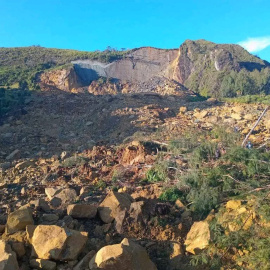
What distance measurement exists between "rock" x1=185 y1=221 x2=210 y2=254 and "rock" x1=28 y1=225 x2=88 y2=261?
1.08 meters

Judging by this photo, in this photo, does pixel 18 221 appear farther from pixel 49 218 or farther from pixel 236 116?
pixel 236 116

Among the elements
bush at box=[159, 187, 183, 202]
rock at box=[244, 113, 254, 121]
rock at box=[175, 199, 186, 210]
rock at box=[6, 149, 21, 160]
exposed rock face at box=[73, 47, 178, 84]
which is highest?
exposed rock face at box=[73, 47, 178, 84]

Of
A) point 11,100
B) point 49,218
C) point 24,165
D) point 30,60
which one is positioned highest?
point 30,60

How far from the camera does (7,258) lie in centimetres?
243

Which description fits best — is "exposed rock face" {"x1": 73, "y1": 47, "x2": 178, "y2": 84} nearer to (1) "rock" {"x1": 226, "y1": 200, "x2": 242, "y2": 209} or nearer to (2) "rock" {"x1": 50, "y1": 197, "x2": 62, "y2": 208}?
(2) "rock" {"x1": 50, "y1": 197, "x2": 62, "y2": 208}

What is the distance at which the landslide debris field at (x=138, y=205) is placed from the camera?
2.72 m

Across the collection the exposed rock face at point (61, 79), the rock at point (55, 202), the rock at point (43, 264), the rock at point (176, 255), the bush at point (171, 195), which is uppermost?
the exposed rock face at point (61, 79)

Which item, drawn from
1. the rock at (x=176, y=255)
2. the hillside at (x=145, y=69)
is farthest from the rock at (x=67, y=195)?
A: the hillside at (x=145, y=69)

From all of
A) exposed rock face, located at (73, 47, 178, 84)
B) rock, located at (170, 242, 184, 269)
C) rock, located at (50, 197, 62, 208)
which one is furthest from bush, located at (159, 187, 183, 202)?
exposed rock face, located at (73, 47, 178, 84)

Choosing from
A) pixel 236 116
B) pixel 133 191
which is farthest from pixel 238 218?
pixel 236 116

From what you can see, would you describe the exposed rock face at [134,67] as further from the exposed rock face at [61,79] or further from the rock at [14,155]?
the rock at [14,155]

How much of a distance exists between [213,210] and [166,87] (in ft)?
77.4

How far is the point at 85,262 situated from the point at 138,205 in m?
1.02

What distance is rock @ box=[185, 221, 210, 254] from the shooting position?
3.05 m
